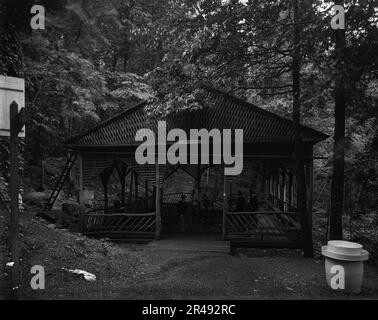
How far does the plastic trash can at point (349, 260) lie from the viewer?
25.3 ft

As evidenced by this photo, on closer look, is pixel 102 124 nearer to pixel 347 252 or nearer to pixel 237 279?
pixel 237 279

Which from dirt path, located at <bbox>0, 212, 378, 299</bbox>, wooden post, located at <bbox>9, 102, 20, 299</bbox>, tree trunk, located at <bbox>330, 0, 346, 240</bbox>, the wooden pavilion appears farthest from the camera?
the wooden pavilion

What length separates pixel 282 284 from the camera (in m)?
8.62

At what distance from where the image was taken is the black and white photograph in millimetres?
7488

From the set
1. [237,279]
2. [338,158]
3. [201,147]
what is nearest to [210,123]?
[201,147]

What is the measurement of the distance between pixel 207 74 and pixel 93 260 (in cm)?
613

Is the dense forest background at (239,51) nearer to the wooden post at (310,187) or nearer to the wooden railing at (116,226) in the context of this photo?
the wooden post at (310,187)

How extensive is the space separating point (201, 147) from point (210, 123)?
0.97 metres

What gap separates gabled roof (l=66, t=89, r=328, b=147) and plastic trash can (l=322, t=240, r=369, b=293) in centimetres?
606

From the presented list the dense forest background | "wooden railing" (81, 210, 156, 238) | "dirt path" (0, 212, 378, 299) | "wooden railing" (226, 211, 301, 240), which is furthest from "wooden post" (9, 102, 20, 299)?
"wooden railing" (226, 211, 301, 240)

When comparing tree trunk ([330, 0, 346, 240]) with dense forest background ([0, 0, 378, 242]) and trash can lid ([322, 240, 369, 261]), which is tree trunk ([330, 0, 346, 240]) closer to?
dense forest background ([0, 0, 378, 242])
